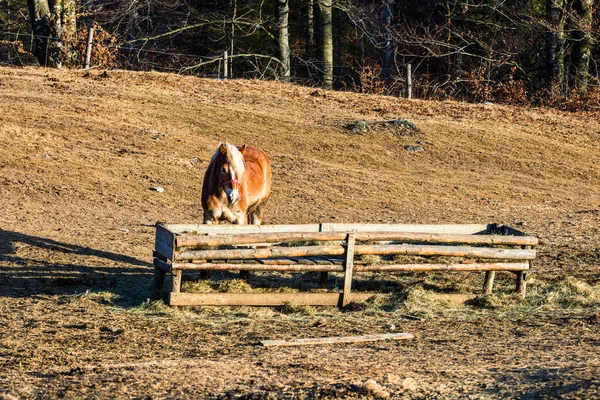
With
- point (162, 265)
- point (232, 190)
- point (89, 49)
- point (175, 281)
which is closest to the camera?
point (175, 281)

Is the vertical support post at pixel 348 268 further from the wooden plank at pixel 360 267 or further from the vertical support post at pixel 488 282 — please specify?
the vertical support post at pixel 488 282

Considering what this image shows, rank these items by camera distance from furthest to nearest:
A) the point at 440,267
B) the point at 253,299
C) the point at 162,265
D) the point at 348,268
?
the point at 440,267
the point at 348,268
the point at 162,265
the point at 253,299

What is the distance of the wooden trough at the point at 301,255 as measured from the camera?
378 inches

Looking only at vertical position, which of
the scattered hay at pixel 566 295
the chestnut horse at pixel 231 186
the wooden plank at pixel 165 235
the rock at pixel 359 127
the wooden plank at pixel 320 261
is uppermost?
the rock at pixel 359 127

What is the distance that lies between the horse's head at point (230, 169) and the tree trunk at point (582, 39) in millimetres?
19493

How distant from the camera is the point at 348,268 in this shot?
33.0ft

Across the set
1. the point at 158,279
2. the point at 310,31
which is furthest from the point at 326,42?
the point at 158,279

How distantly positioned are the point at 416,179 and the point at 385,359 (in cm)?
1185

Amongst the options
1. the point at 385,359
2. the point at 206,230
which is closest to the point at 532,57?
the point at 206,230

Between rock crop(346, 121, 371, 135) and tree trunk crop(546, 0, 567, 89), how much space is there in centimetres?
913

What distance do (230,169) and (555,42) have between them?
2130 centimetres

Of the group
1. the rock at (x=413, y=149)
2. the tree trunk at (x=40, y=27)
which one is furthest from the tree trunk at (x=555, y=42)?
the tree trunk at (x=40, y=27)

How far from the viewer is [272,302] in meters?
9.73

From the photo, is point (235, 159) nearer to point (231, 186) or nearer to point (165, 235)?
point (231, 186)
